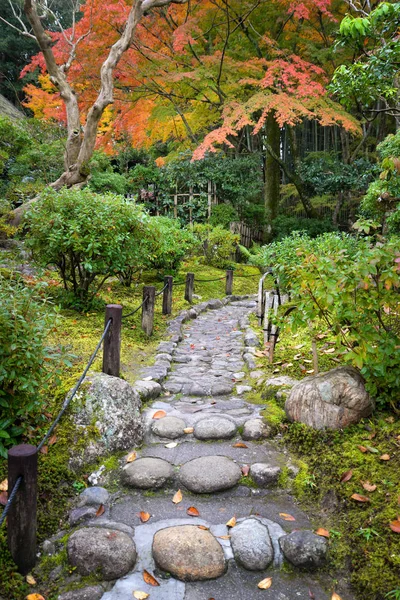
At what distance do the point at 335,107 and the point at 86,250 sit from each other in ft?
30.7

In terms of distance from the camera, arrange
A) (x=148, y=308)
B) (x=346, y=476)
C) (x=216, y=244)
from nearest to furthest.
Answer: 1. (x=346, y=476)
2. (x=148, y=308)
3. (x=216, y=244)

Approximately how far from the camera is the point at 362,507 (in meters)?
2.64

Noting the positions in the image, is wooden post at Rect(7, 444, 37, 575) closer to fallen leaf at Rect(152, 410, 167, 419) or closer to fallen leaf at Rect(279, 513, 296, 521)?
fallen leaf at Rect(279, 513, 296, 521)

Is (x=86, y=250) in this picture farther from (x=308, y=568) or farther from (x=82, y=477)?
(x=308, y=568)

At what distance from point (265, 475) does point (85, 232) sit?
4.12 metres

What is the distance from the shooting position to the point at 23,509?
2.22 m

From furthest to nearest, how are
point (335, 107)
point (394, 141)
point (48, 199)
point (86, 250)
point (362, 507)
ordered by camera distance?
point (335, 107) → point (394, 141) → point (48, 199) → point (86, 250) → point (362, 507)

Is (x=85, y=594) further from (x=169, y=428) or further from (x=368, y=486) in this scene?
(x=368, y=486)

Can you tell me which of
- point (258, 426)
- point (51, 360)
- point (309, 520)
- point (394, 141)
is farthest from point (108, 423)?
point (394, 141)

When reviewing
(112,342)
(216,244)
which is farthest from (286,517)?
(216,244)

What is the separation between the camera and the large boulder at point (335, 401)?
10.6ft

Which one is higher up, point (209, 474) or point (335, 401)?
point (335, 401)

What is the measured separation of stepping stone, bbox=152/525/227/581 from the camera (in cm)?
234

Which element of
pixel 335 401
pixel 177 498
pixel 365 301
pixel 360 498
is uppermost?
pixel 365 301
